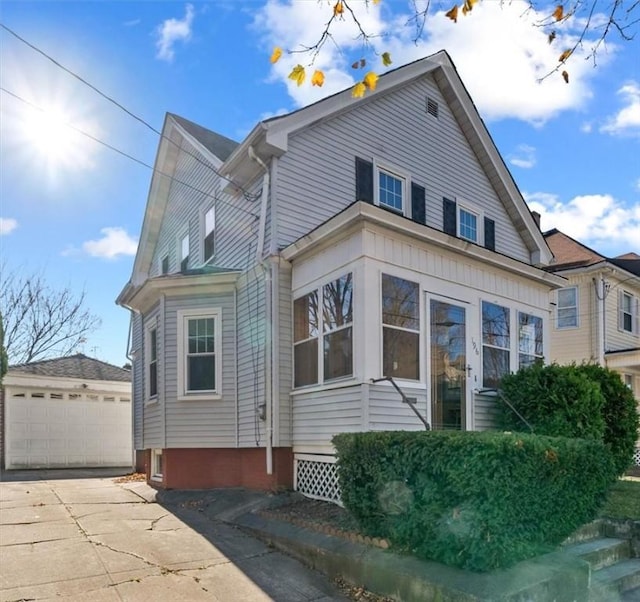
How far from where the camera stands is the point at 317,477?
8312 millimetres

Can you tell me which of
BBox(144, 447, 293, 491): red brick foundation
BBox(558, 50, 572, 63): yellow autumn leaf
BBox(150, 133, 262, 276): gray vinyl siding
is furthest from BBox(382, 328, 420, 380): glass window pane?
BBox(558, 50, 572, 63): yellow autumn leaf

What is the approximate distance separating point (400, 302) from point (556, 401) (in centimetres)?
277

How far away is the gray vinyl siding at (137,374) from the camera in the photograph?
13.2 metres

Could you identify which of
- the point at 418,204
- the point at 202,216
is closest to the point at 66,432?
the point at 202,216

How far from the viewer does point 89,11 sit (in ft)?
23.6

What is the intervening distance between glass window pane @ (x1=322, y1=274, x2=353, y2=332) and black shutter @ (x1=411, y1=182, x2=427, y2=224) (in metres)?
3.90

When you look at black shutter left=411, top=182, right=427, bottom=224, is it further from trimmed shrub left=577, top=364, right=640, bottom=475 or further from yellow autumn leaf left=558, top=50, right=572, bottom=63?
yellow autumn leaf left=558, top=50, right=572, bottom=63

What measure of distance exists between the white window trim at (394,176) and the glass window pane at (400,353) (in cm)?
373

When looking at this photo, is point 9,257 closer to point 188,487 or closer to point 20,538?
point 188,487

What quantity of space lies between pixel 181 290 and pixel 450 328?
4870mm

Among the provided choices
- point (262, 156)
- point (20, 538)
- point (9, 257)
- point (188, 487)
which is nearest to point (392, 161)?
point (262, 156)

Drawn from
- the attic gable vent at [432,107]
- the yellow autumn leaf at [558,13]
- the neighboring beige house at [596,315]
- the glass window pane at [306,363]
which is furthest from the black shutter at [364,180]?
the neighboring beige house at [596,315]

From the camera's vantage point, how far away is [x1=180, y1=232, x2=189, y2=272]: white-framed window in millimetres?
13144

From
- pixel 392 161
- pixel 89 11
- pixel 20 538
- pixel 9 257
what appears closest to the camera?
pixel 20 538
